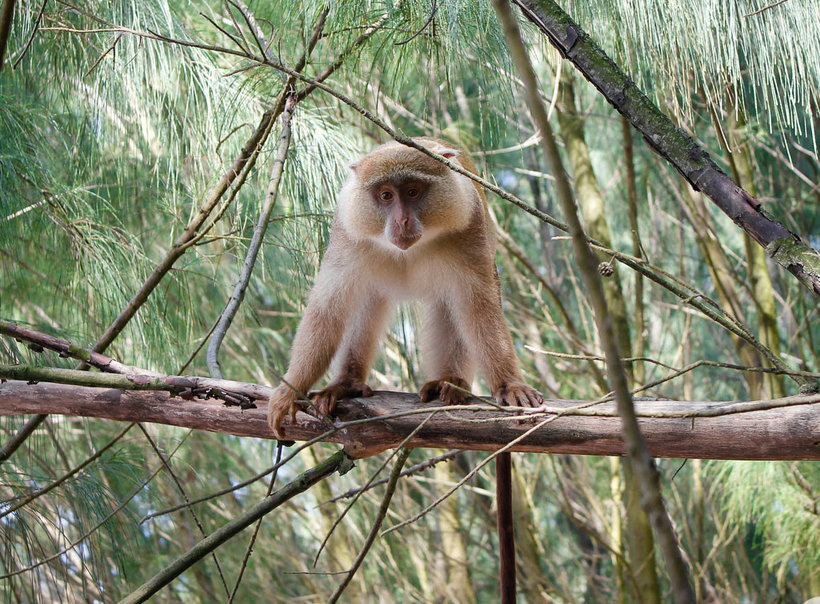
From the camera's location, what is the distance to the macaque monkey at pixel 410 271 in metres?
3.12

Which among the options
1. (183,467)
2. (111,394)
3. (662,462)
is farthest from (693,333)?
(111,394)

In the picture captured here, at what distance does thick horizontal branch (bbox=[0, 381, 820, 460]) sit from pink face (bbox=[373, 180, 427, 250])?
0.61 metres

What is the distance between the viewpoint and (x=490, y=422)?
2.33m

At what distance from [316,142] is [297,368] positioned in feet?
4.31

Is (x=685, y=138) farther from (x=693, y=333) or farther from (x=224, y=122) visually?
(x=693, y=333)

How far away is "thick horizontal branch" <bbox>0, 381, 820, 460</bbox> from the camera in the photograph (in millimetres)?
2152

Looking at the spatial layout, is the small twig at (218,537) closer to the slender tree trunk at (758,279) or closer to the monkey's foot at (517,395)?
the monkey's foot at (517,395)

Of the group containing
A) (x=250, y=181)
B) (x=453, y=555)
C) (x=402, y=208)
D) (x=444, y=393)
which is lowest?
(x=453, y=555)

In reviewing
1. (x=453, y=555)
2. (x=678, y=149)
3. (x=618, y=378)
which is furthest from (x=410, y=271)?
(x=453, y=555)

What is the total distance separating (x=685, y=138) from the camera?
2.05m

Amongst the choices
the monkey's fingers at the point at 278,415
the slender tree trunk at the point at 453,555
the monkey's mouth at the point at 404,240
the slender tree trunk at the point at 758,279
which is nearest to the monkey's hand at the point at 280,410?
the monkey's fingers at the point at 278,415

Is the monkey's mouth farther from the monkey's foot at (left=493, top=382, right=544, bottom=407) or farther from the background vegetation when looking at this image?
the monkey's foot at (left=493, top=382, right=544, bottom=407)

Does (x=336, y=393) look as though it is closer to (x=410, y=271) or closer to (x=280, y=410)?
(x=280, y=410)

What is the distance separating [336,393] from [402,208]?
77 centimetres
